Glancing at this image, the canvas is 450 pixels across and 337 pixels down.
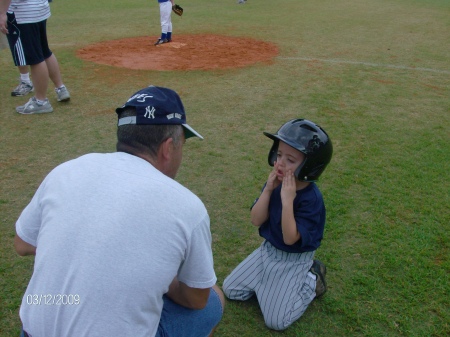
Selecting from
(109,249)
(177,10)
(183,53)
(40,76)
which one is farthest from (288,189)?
(177,10)

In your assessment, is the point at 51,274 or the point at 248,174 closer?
the point at 51,274

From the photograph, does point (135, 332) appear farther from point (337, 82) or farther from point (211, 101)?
point (337, 82)

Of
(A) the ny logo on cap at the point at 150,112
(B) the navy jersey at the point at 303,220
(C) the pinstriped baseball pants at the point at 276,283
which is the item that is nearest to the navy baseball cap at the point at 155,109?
(A) the ny logo on cap at the point at 150,112

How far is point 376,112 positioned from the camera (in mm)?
5465

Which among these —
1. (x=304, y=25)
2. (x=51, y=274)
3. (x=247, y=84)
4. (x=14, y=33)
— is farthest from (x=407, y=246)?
(x=304, y=25)

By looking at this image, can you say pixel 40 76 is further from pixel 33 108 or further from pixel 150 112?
pixel 150 112

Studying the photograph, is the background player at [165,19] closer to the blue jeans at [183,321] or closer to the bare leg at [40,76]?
the bare leg at [40,76]

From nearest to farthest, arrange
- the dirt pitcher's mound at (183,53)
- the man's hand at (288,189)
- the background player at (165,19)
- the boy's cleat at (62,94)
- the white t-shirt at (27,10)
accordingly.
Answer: the man's hand at (288,189)
the white t-shirt at (27,10)
the boy's cleat at (62,94)
the dirt pitcher's mound at (183,53)
the background player at (165,19)

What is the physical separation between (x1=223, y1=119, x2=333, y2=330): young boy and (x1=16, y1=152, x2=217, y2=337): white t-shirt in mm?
932

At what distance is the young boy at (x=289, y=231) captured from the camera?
7.80 ft

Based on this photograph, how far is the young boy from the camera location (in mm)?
2377

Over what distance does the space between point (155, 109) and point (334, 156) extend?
2.94 m

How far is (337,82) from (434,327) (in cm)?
466
